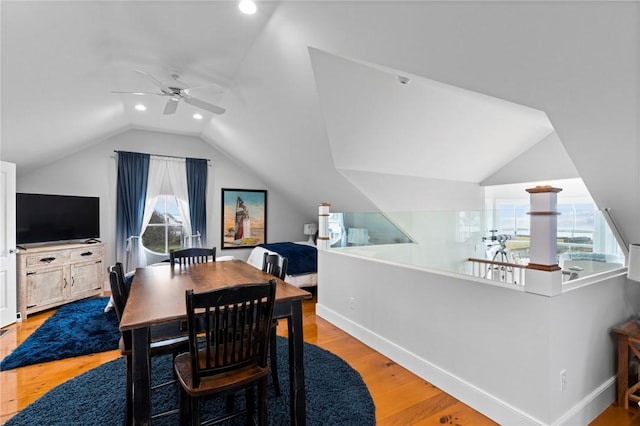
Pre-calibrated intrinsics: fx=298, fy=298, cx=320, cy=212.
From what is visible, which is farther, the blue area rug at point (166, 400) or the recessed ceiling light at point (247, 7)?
the recessed ceiling light at point (247, 7)

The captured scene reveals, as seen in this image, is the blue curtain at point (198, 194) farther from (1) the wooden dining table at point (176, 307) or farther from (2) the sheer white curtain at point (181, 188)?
(1) the wooden dining table at point (176, 307)

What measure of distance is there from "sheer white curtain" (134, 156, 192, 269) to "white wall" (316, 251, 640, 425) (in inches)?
174

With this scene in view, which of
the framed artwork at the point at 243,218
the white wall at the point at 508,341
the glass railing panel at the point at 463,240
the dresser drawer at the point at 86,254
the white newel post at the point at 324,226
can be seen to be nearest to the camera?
the white wall at the point at 508,341

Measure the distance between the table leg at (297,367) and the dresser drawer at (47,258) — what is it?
393 cm

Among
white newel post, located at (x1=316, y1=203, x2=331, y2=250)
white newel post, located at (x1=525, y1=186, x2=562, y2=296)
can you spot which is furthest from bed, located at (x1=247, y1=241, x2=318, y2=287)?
white newel post, located at (x1=525, y1=186, x2=562, y2=296)

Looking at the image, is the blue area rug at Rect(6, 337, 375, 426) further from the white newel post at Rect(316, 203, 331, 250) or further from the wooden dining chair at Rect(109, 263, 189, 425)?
the white newel post at Rect(316, 203, 331, 250)

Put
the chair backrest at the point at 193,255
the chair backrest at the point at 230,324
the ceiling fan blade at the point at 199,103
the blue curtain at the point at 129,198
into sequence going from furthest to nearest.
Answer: the blue curtain at the point at 129,198 → the ceiling fan blade at the point at 199,103 → the chair backrest at the point at 193,255 → the chair backrest at the point at 230,324

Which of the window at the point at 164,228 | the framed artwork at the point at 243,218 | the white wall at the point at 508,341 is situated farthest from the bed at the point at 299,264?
the white wall at the point at 508,341

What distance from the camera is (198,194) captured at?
583 cm

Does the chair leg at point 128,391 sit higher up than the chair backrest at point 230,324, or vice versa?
A: the chair backrest at point 230,324

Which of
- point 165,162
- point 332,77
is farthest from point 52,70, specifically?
point 165,162

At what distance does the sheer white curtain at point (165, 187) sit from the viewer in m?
5.39

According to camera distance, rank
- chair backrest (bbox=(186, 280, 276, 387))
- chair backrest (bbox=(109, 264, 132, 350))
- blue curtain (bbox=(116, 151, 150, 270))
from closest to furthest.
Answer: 1. chair backrest (bbox=(186, 280, 276, 387))
2. chair backrest (bbox=(109, 264, 132, 350))
3. blue curtain (bbox=(116, 151, 150, 270))

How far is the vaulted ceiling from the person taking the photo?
154cm
